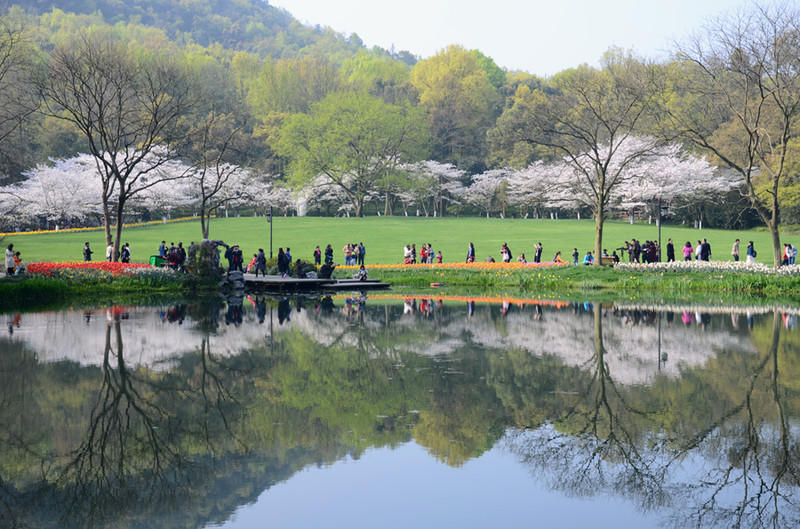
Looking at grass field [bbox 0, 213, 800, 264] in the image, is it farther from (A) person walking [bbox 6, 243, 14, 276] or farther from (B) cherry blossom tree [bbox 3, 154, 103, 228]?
(A) person walking [bbox 6, 243, 14, 276]

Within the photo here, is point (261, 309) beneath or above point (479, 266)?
beneath

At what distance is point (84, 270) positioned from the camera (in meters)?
29.4

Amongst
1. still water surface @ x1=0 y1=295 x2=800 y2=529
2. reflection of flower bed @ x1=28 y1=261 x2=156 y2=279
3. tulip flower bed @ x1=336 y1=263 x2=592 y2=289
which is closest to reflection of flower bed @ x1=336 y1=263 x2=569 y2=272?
tulip flower bed @ x1=336 y1=263 x2=592 y2=289

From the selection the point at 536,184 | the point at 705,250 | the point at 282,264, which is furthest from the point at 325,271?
the point at 536,184

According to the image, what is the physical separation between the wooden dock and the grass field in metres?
12.4

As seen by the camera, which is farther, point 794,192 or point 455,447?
point 794,192

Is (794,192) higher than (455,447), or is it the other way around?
(794,192)

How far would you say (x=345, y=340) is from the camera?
651 inches

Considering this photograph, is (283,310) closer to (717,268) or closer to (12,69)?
(717,268)

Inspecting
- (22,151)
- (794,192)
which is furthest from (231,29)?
(794,192)

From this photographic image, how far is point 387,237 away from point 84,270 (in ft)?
96.3

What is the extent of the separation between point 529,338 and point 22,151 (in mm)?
60915

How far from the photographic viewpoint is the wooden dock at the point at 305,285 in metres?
32.2

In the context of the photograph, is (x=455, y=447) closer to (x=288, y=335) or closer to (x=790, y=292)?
(x=288, y=335)
